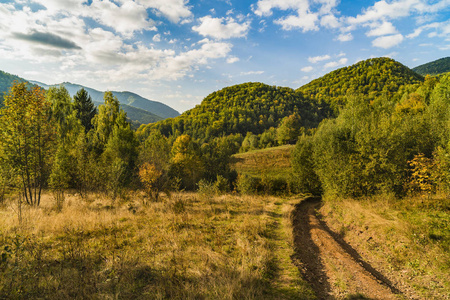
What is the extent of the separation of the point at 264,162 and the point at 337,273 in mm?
58593

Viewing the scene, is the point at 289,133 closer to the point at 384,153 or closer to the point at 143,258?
the point at 384,153

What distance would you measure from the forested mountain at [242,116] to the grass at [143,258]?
126 meters

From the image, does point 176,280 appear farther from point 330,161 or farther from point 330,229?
point 330,161

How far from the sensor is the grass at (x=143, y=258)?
4871 mm

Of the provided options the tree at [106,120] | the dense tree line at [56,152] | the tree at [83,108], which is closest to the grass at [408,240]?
the dense tree line at [56,152]

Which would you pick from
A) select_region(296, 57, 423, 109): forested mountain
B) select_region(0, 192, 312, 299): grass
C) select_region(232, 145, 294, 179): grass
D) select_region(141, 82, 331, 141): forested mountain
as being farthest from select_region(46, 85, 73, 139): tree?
select_region(296, 57, 423, 109): forested mountain

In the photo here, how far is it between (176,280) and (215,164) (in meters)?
56.0

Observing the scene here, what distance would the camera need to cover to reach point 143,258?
659cm

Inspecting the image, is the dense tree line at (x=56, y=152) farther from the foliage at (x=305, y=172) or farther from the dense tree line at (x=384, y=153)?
the foliage at (x=305, y=172)

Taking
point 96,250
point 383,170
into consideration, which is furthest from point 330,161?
point 96,250

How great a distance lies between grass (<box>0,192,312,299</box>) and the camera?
4.87 metres

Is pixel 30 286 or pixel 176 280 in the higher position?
pixel 30 286

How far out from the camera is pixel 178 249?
24.0ft

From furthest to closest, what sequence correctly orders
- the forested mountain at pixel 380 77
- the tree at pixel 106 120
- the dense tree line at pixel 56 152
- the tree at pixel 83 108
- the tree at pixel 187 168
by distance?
the forested mountain at pixel 380 77
the tree at pixel 187 168
the tree at pixel 83 108
the tree at pixel 106 120
the dense tree line at pixel 56 152
